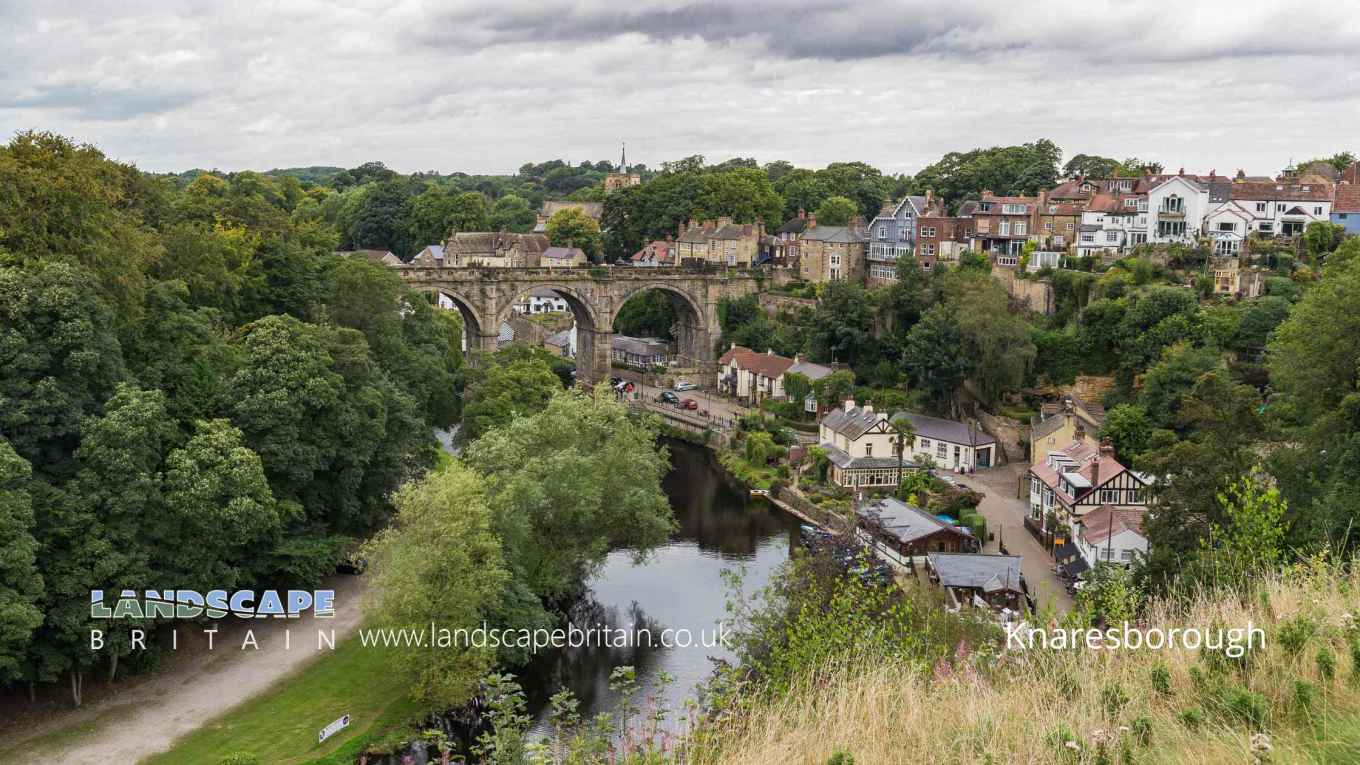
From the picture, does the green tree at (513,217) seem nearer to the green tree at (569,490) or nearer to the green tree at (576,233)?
the green tree at (576,233)

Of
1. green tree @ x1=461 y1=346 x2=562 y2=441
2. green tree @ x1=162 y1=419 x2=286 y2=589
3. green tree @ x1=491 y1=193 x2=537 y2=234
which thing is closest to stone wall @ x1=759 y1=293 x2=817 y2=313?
green tree @ x1=461 y1=346 x2=562 y2=441

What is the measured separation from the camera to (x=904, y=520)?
36906 millimetres

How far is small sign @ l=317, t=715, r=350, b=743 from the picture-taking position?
74.4 ft

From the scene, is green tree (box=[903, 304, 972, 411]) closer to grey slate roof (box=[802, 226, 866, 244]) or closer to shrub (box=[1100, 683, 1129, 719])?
grey slate roof (box=[802, 226, 866, 244])

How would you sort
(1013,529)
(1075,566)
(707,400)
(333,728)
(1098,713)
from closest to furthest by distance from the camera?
(1098,713)
(333,728)
(1075,566)
(1013,529)
(707,400)

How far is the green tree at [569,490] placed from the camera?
27.5 meters

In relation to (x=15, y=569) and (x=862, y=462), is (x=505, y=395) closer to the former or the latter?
(x=862, y=462)

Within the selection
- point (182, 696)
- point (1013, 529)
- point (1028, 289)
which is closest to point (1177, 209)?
point (1028, 289)

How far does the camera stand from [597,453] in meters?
31.0

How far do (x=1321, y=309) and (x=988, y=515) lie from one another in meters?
14.5

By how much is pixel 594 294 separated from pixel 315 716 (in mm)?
45772

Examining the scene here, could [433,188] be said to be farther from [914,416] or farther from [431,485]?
[431,485]

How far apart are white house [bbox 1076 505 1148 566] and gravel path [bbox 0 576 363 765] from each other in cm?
2034

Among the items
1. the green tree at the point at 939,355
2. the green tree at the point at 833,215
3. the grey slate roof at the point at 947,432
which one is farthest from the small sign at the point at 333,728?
the green tree at the point at 833,215
